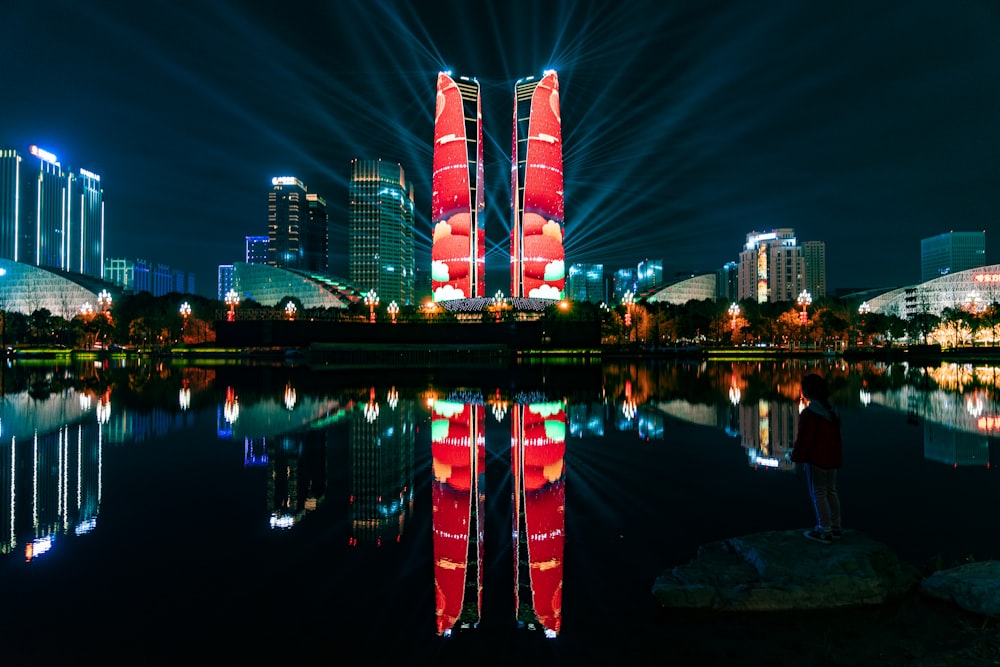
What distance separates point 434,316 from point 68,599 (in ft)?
214

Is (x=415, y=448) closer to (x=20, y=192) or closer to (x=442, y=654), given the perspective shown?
(x=442, y=654)

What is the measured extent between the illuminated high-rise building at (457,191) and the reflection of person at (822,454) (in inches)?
3198

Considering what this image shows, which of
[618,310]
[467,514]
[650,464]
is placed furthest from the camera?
[618,310]

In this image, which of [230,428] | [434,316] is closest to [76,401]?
[230,428]

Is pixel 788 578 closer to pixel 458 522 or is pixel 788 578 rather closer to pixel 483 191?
pixel 458 522

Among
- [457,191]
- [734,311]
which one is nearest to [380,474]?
[734,311]

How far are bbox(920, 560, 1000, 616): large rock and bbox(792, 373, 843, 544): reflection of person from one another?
86 centimetres

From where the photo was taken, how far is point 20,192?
563 feet

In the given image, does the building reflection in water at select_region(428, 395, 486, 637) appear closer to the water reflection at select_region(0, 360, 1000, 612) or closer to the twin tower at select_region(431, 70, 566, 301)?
the water reflection at select_region(0, 360, 1000, 612)

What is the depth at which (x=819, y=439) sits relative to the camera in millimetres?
5863

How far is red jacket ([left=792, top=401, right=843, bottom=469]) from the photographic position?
5801mm

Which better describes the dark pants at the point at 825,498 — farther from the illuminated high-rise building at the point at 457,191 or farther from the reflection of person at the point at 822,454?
the illuminated high-rise building at the point at 457,191

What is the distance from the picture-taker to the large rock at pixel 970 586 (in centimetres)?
469

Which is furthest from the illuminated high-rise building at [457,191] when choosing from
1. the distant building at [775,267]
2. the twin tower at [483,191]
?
the distant building at [775,267]
